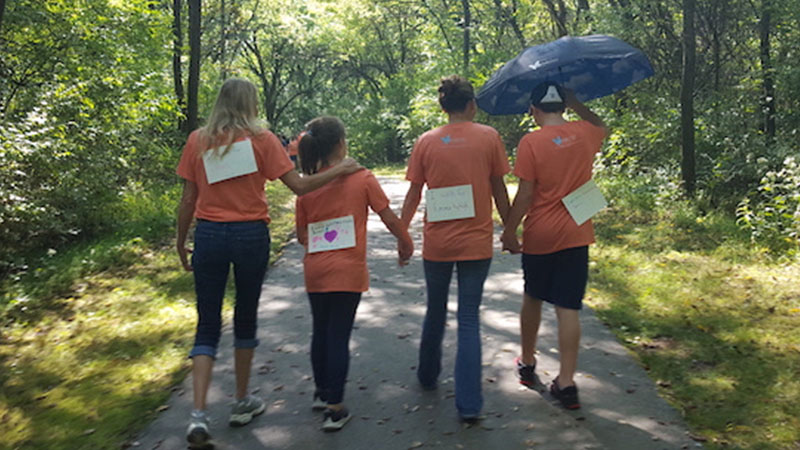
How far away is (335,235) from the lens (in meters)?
4.22

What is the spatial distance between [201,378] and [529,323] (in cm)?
213

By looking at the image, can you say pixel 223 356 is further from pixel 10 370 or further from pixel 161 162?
pixel 161 162

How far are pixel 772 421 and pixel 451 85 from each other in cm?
270

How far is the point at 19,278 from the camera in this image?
27.3ft

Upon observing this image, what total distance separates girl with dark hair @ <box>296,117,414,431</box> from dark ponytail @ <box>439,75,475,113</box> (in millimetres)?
666

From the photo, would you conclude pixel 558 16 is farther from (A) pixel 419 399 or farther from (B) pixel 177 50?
(A) pixel 419 399

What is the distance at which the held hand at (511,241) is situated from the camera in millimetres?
4602

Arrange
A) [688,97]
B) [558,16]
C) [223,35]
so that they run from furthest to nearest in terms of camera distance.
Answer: [223,35], [558,16], [688,97]

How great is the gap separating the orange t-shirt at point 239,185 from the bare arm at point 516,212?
1431 mm

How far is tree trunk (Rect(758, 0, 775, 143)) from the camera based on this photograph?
13391mm

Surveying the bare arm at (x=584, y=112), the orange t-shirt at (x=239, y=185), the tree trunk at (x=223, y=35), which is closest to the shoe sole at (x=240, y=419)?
the orange t-shirt at (x=239, y=185)

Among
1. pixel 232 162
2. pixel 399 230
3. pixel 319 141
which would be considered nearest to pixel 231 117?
pixel 232 162

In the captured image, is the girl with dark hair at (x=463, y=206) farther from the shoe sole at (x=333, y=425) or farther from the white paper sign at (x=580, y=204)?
the shoe sole at (x=333, y=425)

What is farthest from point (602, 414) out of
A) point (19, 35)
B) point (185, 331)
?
point (19, 35)
